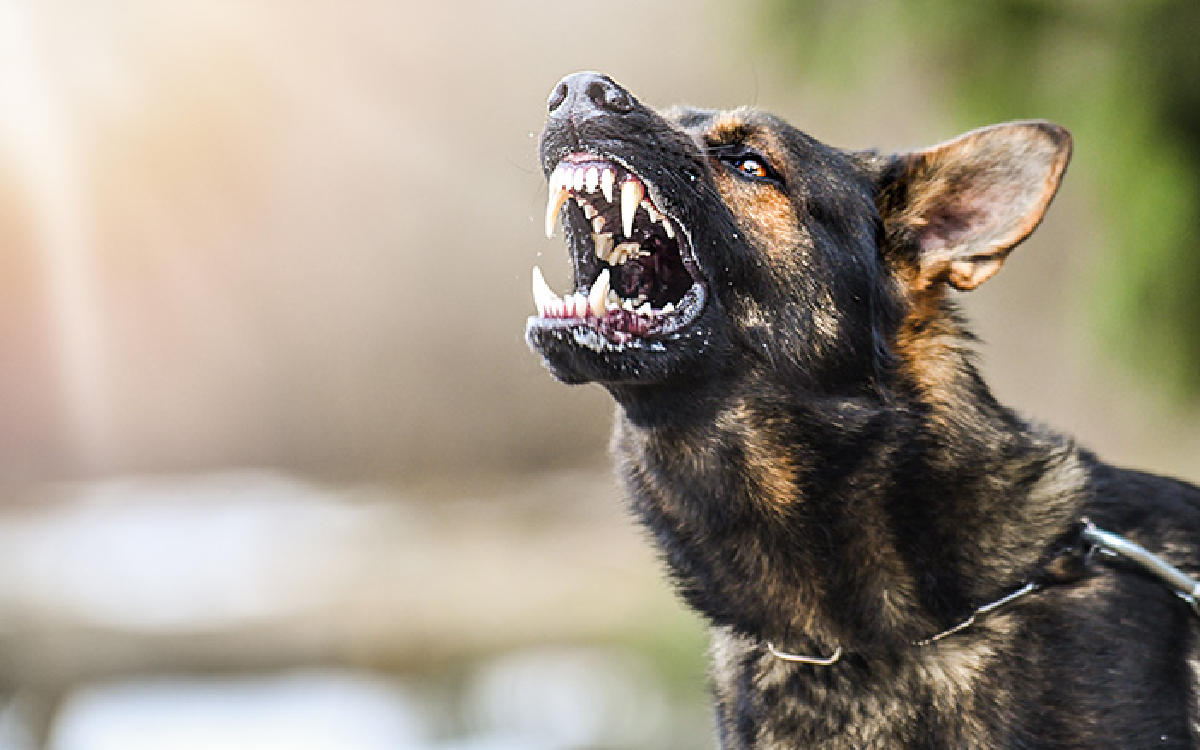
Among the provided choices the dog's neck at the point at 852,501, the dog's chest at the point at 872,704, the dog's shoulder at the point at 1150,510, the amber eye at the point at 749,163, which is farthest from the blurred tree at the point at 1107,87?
the dog's chest at the point at 872,704

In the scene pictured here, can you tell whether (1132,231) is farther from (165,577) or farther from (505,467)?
(165,577)

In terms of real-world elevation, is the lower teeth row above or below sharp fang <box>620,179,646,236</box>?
below

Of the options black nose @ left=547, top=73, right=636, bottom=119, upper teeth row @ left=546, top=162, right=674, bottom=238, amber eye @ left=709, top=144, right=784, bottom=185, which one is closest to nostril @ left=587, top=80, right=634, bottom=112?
black nose @ left=547, top=73, right=636, bottom=119

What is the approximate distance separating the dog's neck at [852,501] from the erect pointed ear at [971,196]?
0.61 feet

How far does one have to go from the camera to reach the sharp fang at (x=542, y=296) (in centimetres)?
208

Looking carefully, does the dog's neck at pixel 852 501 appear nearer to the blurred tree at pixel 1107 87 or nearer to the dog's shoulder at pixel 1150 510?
the dog's shoulder at pixel 1150 510

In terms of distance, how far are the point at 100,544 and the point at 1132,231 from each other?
7216mm

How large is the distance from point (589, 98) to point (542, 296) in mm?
354

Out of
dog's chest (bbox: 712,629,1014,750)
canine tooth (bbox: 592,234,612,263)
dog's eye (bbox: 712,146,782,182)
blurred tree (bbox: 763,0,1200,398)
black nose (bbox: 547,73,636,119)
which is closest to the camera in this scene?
dog's chest (bbox: 712,629,1014,750)

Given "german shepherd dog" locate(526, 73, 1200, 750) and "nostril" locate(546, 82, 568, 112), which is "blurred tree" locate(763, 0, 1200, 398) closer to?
"german shepherd dog" locate(526, 73, 1200, 750)

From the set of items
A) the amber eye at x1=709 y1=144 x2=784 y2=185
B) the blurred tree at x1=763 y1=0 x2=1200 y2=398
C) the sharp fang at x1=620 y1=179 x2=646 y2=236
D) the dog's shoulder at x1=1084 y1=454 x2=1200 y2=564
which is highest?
the blurred tree at x1=763 y1=0 x2=1200 y2=398

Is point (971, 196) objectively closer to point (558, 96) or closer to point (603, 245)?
point (603, 245)

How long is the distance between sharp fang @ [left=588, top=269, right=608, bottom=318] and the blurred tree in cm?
175

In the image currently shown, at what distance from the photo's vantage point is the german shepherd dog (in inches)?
78.7
